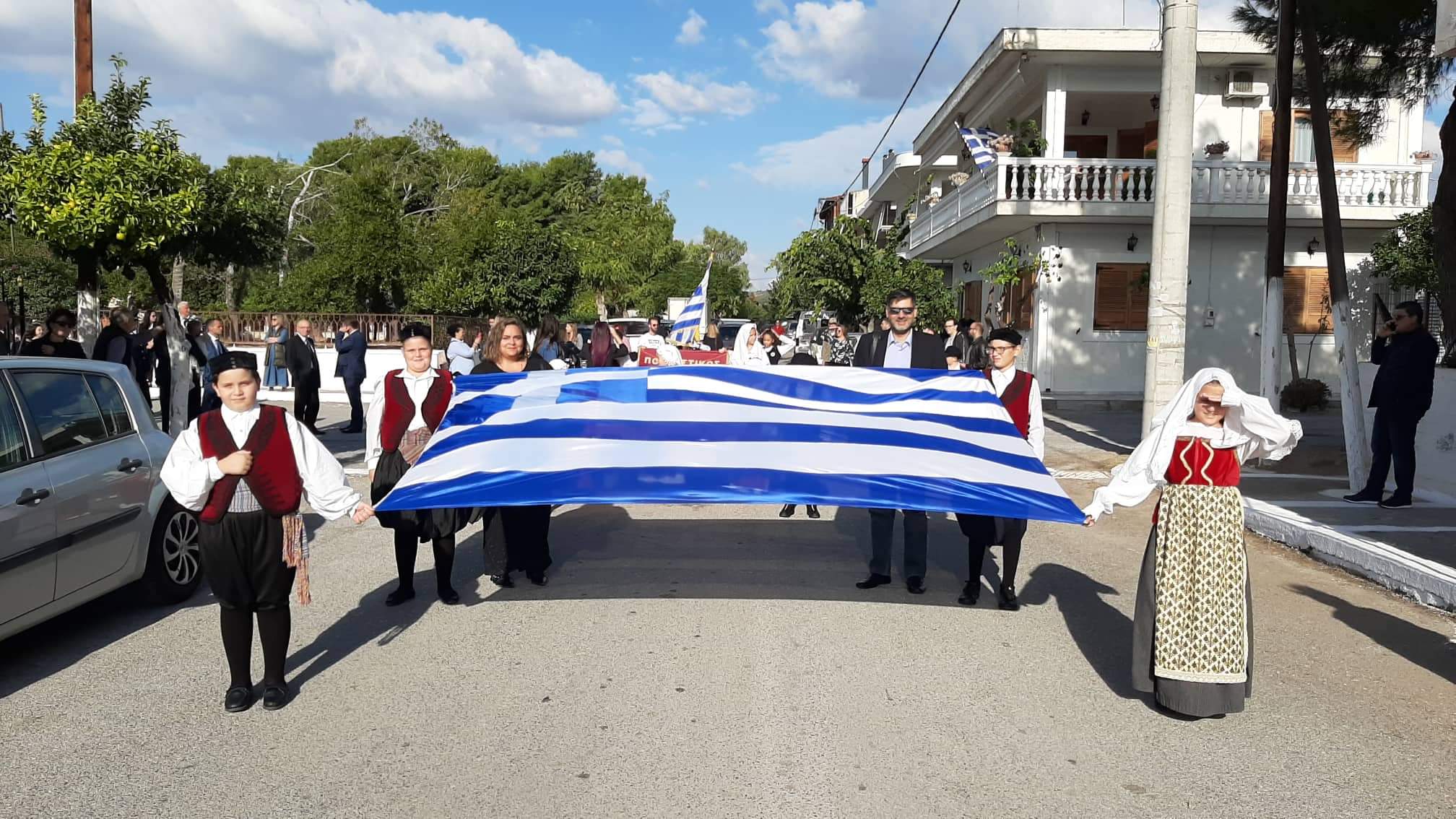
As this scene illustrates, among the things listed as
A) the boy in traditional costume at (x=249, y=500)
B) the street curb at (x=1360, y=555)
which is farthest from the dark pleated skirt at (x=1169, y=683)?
the boy in traditional costume at (x=249, y=500)

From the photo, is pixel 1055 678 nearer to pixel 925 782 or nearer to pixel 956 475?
pixel 956 475

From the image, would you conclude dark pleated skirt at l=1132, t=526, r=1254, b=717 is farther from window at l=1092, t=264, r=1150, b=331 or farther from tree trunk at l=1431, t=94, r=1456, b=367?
window at l=1092, t=264, r=1150, b=331

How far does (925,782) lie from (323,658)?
10.6 feet

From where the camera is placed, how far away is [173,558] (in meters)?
6.68

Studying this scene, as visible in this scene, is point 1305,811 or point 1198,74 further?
point 1198,74

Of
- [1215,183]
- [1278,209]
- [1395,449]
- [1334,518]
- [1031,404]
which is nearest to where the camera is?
[1031,404]

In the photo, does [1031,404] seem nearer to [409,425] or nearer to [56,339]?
[409,425]

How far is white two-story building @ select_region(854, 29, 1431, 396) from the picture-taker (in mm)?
21172

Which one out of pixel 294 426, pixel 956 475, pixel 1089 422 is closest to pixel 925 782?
pixel 956 475

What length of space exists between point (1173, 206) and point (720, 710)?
9.29 metres

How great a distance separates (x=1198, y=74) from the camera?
2250 cm

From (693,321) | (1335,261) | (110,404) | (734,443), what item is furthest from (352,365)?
(1335,261)

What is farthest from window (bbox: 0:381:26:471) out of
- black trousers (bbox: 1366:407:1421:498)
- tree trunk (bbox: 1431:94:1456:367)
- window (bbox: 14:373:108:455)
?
tree trunk (bbox: 1431:94:1456:367)

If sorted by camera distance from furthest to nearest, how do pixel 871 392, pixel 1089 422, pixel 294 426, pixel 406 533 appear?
pixel 1089 422 → pixel 871 392 → pixel 406 533 → pixel 294 426
